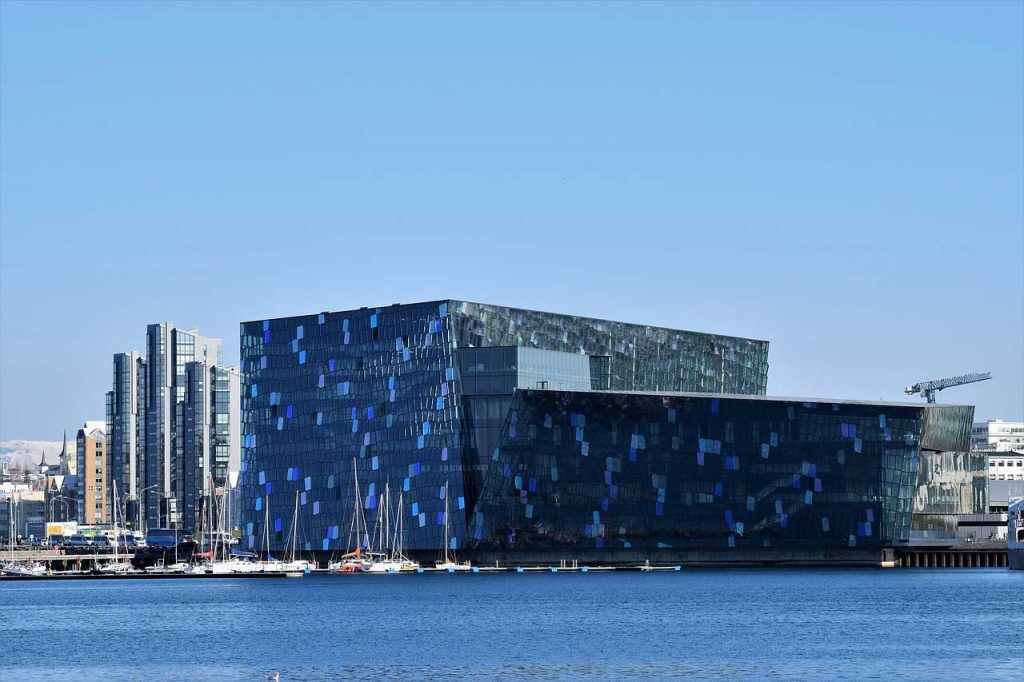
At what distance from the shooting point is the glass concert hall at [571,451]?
116125 millimetres

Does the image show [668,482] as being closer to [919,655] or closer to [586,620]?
[586,620]

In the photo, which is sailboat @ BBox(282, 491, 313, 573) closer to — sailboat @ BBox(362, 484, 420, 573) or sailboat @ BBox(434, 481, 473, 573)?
sailboat @ BBox(362, 484, 420, 573)

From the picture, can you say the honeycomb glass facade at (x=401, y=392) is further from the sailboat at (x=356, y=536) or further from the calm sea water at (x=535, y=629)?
the calm sea water at (x=535, y=629)

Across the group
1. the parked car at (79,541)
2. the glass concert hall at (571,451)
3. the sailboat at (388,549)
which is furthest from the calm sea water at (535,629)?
the parked car at (79,541)

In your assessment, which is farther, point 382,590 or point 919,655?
point 382,590

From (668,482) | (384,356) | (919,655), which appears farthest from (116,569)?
(919,655)

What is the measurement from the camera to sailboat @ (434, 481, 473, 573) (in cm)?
11669

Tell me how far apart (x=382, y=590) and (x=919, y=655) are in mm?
47320

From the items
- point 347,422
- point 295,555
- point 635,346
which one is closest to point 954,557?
point 635,346

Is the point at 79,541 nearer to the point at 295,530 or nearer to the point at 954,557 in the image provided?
the point at 295,530

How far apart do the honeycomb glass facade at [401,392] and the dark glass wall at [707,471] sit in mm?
3516

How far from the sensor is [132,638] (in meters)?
72.9

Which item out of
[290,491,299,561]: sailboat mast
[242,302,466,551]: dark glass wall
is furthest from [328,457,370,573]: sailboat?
[290,491,299,561]: sailboat mast

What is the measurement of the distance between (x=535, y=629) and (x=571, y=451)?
45.2 m
